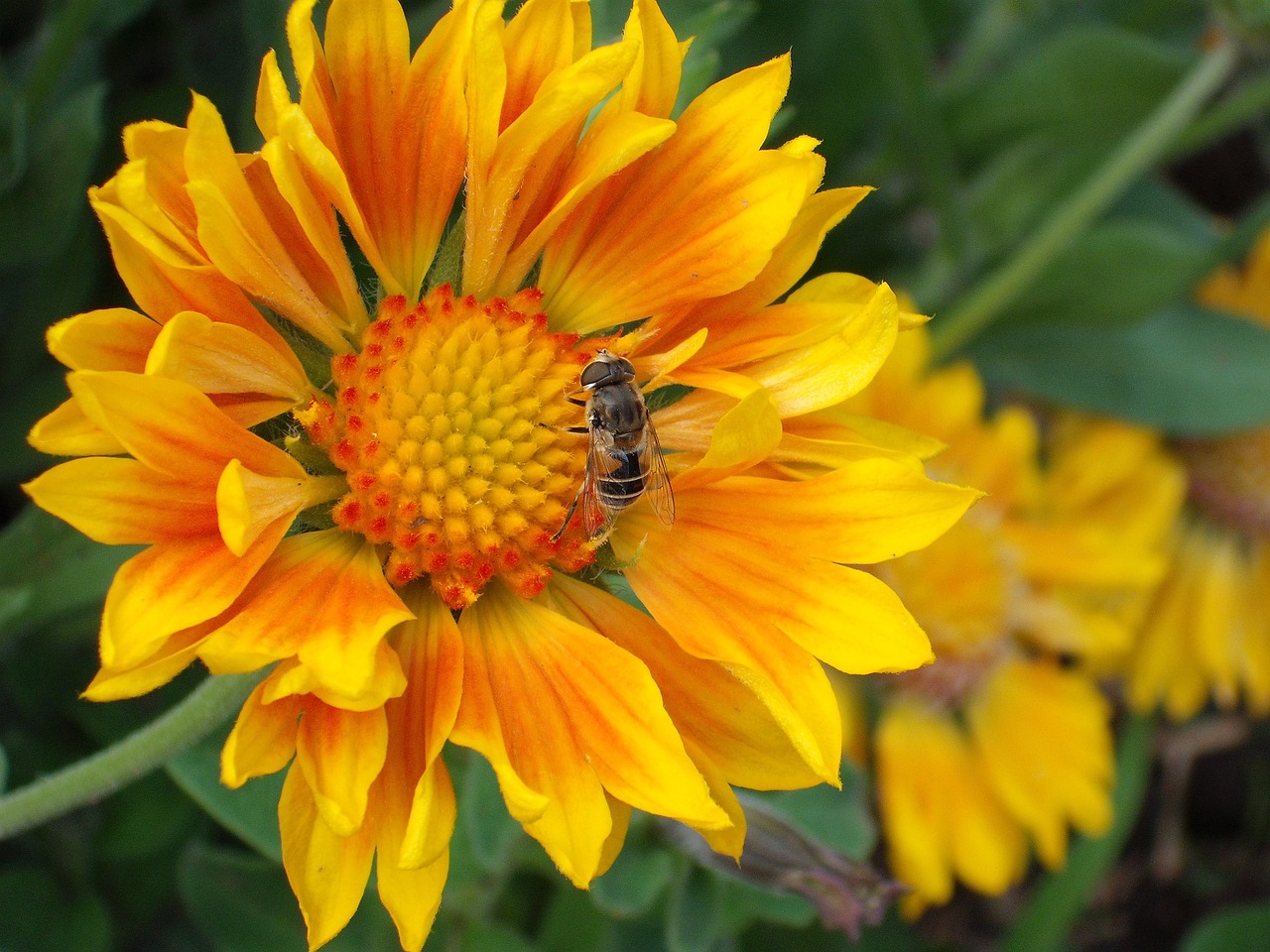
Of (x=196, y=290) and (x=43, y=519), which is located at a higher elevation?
(x=196, y=290)

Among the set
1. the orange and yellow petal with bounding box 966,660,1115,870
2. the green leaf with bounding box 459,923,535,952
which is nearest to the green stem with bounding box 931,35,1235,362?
the orange and yellow petal with bounding box 966,660,1115,870

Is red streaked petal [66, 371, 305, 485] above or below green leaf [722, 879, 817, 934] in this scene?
above

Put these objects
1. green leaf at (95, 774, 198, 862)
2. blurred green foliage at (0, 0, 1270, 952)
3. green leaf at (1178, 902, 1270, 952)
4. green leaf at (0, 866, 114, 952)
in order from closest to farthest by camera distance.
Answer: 1. blurred green foliage at (0, 0, 1270, 952)
2. green leaf at (0, 866, 114, 952)
3. green leaf at (95, 774, 198, 862)
4. green leaf at (1178, 902, 1270, 952)

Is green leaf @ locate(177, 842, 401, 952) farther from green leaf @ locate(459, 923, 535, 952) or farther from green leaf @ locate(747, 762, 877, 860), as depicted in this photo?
green leaf @ locate(747, 762, 877, 860)

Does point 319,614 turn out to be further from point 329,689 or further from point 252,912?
point 252,912

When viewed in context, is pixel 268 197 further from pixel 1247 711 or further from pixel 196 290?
pixel 1247 711

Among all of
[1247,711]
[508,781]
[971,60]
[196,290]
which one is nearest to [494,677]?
[508,781]

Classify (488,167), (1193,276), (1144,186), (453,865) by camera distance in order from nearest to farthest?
(488,167), (453,865), (1193,276), (1144,186)
